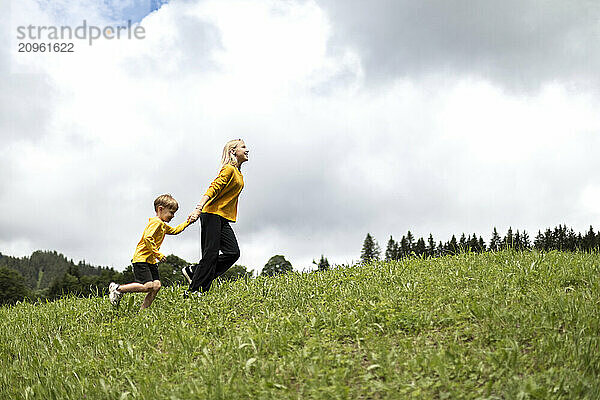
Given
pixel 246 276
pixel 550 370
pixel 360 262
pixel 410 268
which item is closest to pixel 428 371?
pixel 550 370

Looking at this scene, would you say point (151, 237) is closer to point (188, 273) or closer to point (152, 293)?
point (152, 293)

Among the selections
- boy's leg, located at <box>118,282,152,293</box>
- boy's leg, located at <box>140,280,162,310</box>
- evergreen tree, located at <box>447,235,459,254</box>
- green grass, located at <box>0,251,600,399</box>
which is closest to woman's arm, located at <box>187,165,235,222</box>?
boy's leg, located at <box>140,280,162,310</box>

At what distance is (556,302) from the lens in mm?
6004

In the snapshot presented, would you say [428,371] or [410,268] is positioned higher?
[410,268]

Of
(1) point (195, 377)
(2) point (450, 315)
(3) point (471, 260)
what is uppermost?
(3) point (471, 260)

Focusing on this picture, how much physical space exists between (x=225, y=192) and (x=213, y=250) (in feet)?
3.56

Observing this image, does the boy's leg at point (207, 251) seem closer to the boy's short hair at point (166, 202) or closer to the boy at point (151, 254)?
the boy at point (151, 254)

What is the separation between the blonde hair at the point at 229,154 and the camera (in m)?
9.65

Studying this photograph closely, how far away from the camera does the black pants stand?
30.7ft

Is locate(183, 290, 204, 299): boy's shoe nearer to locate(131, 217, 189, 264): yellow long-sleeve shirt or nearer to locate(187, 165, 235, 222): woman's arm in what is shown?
locate(131, 217, 189, 264): yellow long-sleeve shirt

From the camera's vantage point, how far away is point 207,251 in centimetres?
937

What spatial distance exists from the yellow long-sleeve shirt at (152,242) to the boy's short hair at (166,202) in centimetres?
27

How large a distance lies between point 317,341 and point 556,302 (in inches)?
112

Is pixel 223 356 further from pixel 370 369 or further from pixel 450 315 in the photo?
pixel 450 315
